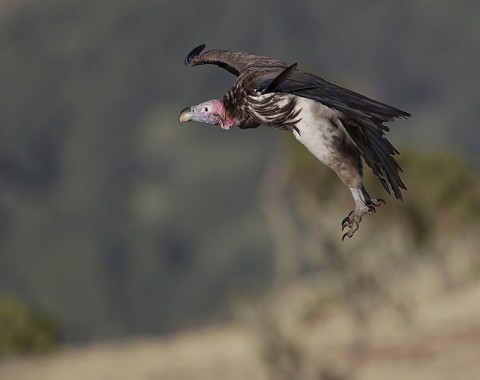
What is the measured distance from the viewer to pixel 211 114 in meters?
7.01

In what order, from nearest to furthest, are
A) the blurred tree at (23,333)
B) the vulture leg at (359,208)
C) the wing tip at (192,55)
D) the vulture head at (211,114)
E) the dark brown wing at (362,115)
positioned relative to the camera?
the dark brown wing at (362,115) < the vulture leg at (359,208) < the vulture head at (211,114) < the wing tip at (192,55) < the blurred tree at (23,333)

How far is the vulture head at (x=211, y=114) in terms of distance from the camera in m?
6.95

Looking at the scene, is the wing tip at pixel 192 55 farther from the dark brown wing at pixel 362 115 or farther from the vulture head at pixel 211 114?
the dark brown wing at pixel 362 115

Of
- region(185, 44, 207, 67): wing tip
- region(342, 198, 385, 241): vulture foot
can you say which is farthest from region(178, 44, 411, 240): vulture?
region(185, 44, 207, 67): wing tip

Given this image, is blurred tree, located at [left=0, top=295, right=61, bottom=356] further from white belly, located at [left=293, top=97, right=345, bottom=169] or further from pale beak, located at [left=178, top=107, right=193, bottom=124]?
white belly, located at [left=293, top=97, right=345, bottom=169]

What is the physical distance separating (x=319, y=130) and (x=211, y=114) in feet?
2.84

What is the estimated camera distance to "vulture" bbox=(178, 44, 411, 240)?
19.9 feet

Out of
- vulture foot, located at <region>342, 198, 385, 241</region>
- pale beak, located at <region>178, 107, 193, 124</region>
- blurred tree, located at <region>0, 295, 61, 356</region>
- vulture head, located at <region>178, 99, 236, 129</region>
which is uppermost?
blurred tree, located at <region>0, 295, 61, 356</region>

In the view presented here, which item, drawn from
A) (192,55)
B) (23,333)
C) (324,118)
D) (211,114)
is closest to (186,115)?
(211,114)

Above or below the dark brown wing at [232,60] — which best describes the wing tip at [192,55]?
above

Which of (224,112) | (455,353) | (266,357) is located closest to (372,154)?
(224,112)

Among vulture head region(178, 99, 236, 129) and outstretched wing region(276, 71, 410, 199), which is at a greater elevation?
vulture head region(178, 99, 236, 129)

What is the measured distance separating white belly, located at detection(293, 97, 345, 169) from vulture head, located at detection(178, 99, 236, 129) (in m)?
0.60

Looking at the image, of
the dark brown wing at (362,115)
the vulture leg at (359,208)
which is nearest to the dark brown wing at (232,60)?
the dark brown wing at (362,115)
